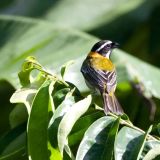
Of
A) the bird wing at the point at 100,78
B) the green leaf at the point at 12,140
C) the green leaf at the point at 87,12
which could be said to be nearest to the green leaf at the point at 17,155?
the green leaf at the point at 12,140

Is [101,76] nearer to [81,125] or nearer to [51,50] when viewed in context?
[81,125]

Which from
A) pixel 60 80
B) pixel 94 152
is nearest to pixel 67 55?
pixel 60 80

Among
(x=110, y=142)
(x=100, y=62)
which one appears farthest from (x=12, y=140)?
(x=100, y=62)

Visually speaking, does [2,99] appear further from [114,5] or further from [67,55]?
[114,5]

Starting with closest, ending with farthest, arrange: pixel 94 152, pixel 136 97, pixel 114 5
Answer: pixel 94 152, pixel 136 97, pixel 114 5

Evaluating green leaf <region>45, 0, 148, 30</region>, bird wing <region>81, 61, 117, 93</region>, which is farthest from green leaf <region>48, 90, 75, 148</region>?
green leaf <region>45, 0, 148, 30</region>

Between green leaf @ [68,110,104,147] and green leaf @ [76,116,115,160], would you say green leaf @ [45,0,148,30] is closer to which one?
green leaf @ [68,110,104,147]

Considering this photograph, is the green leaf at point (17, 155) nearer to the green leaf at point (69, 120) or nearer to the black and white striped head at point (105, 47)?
the green leaf at point (69, 120)
